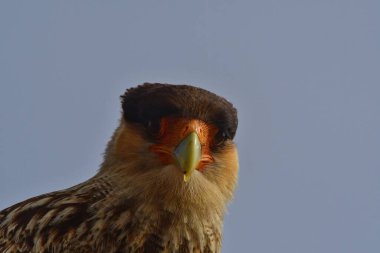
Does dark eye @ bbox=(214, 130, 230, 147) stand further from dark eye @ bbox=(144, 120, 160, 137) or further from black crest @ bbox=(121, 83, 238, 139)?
dark eye @ bbox=(144, 120, 160, 137)

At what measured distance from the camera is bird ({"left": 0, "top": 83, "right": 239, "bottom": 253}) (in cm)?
641

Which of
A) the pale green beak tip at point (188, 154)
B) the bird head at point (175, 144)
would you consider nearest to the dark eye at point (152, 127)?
the bird head at point (175, 144)

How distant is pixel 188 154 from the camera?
21.2 ft

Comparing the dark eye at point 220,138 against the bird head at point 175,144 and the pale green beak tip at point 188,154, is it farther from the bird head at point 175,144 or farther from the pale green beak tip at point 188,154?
the pale green beak tip at point 188,154

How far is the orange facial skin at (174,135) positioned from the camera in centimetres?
669

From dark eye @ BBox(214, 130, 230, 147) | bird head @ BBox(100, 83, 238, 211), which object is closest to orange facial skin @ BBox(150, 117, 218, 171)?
bird head @ BBox(100, 83, 238, 211)

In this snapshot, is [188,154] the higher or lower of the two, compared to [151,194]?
higher

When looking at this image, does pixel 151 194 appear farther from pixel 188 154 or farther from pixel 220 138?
pixel 220 138

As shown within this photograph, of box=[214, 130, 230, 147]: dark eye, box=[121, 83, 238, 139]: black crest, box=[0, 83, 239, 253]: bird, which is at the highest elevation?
box=[121, 83, 238, 139]: black crest

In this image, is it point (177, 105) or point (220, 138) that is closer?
point (177, 105)

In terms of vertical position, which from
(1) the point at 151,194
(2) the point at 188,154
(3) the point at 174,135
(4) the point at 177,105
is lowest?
(1) the point at 151,194

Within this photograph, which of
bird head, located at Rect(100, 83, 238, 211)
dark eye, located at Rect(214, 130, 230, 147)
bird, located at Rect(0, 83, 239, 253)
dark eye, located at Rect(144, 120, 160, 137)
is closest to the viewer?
bird, located at Rect(0, 83, 239, 253)

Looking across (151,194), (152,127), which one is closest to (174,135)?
(152,127)

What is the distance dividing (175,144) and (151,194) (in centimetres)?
41
